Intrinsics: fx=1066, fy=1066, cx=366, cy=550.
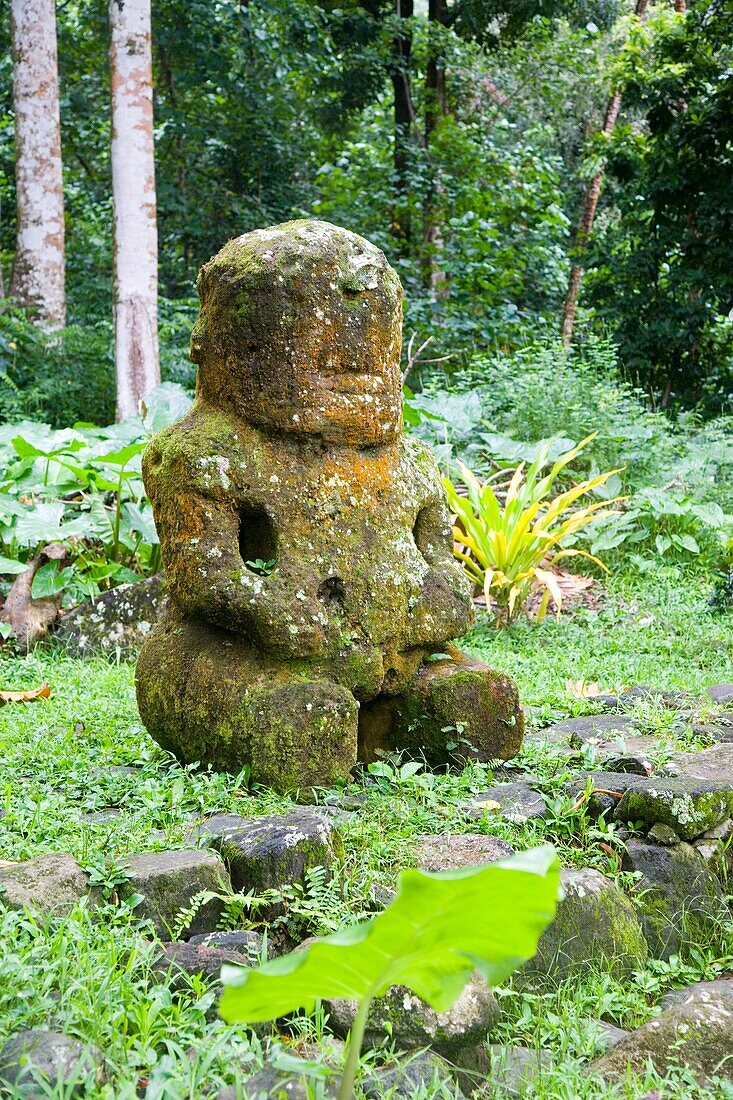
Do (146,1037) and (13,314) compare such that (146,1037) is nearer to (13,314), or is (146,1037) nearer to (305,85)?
(13,314)

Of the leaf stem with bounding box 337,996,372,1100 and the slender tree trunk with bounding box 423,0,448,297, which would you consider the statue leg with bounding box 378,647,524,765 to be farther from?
the slender tree trunk with bounding box 423,0,448,297

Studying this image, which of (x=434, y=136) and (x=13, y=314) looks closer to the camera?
(x=13, y=314)

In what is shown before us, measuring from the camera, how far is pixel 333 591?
367 cm

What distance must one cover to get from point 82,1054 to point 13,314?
9985 mm

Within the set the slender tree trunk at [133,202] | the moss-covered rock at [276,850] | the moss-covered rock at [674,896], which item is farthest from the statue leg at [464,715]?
the slender tree trunk at [133,202]

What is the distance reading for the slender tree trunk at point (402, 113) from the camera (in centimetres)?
1266

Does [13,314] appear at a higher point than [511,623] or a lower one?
higher

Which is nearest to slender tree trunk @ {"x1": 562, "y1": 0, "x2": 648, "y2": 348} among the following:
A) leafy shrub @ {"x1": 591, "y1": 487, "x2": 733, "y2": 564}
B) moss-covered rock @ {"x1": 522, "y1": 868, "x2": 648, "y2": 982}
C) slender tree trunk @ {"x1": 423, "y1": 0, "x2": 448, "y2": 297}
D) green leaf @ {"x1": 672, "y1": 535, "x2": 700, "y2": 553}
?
slender tree trunk @ {"x1": 423, "y1": 0, "x2": 448, "y2": 297}

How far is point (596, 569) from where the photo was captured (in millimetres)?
7621

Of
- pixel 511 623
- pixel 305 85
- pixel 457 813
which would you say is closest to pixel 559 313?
pixel 305 85

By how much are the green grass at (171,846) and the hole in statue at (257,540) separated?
0.71m

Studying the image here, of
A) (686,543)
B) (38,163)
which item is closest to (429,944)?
(686,543)

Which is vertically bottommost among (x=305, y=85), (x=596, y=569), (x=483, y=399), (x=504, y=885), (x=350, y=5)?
(x=596, y=569)

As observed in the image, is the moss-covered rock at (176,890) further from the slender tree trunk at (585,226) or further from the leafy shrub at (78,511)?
the slender tree trunk at (585,226)
